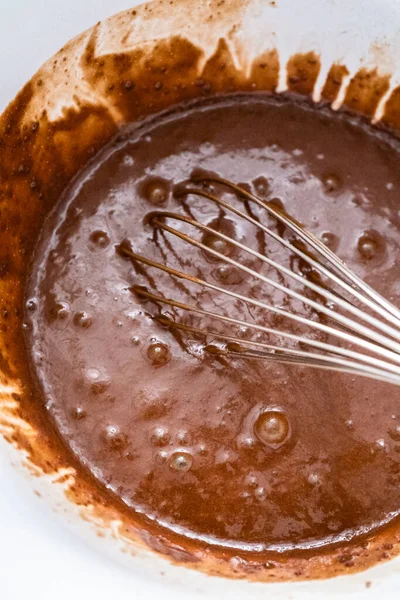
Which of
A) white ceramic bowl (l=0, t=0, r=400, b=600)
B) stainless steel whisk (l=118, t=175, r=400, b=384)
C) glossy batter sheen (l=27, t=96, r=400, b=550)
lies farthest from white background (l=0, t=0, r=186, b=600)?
stainless steel whisk (l=118, t=175, r=400, b=384)

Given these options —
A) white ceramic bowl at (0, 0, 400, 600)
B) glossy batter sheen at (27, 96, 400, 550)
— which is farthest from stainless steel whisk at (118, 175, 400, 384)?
white ceramic bowl at (0, 0, 400, 600)

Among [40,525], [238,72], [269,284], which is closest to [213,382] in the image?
[269,284]

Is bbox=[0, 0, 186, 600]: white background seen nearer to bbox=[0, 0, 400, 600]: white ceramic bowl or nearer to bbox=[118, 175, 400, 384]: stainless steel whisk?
bbox=[0, 0, 400, 600]: white ceramic bowl

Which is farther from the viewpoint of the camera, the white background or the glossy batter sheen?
the glossy batter sheen

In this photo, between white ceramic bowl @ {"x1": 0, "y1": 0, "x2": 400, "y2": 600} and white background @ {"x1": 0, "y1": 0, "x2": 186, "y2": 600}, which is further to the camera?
white ceramic bowl @ {"x1": 0, "y1": 0, "x2": 400, "y2": 600}

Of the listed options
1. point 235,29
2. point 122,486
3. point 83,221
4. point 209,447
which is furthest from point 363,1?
point 122,486

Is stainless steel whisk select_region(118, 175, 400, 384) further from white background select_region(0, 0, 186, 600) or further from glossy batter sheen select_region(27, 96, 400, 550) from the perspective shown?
white background select_region(0, 0, 186, 600)
